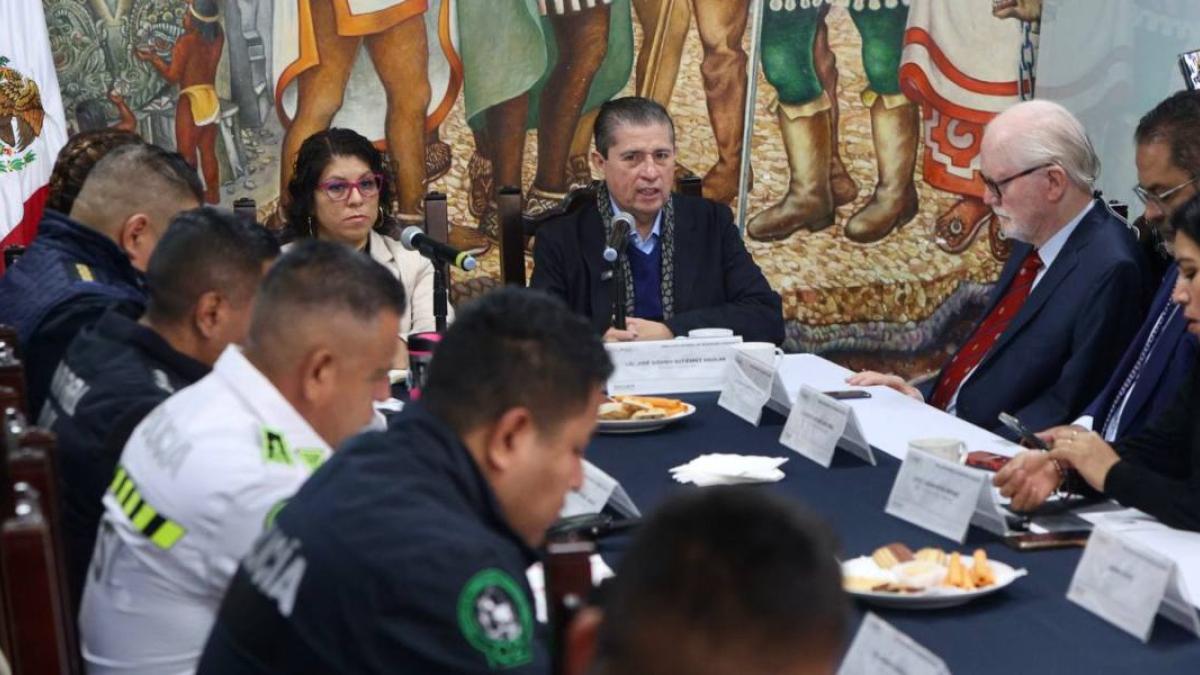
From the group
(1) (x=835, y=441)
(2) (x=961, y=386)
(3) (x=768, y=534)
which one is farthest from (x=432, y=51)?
(3) (x=768, y=534)

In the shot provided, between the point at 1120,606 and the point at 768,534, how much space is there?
1.15 meters

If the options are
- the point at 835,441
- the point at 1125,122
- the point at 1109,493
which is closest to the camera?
the point at 1109,493

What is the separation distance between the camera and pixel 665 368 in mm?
3576

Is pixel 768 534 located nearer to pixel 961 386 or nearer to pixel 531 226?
pixel 961 386

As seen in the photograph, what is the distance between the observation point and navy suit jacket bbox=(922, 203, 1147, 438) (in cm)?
335

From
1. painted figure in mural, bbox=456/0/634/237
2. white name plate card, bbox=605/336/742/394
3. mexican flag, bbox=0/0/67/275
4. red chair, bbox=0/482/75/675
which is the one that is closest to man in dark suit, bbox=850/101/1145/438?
white name plate card, bbox=605/336/742/394

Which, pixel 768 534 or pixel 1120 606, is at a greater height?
pixel 768 534

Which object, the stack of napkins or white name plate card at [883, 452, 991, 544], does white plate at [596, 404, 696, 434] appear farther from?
white name plate card at [883, 452, 991, 544]

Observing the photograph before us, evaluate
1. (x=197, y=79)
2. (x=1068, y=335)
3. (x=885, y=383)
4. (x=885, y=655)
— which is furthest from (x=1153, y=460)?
(x=197, y=79)

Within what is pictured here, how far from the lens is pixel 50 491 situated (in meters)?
1.80

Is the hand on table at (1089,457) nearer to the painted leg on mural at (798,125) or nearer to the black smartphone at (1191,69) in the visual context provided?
the black smartphone at (1191,69)

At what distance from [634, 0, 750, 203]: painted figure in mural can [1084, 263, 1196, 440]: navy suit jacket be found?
2.54m

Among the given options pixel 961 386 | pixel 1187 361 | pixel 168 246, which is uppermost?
pixel 168 246

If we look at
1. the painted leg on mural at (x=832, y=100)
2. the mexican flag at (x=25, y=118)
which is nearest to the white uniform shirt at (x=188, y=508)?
the mexican flag at (x=25, y=118)
